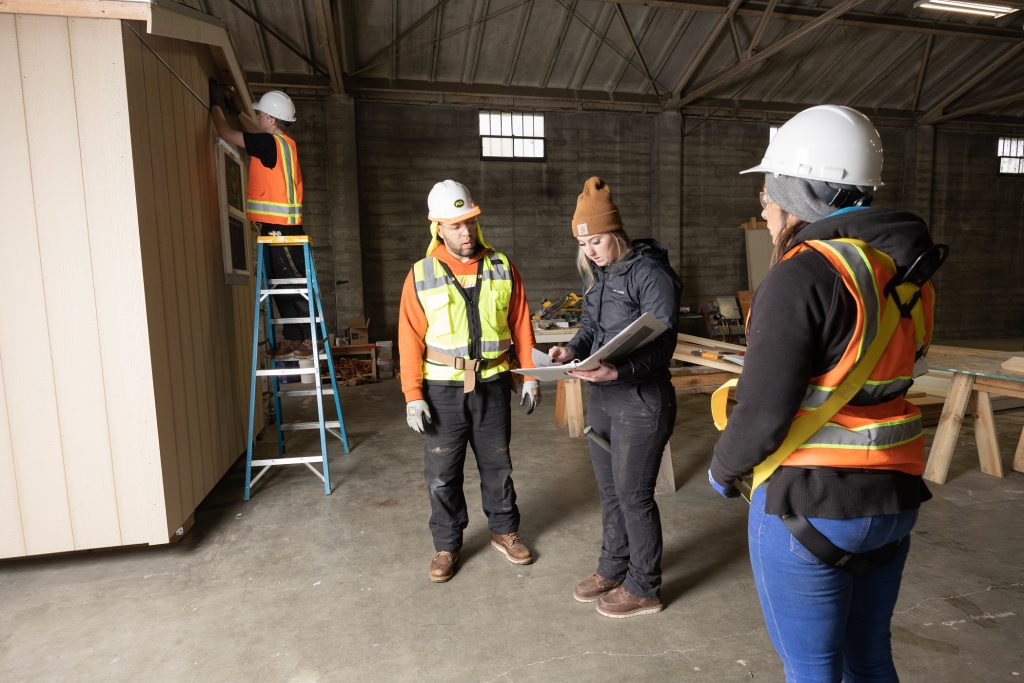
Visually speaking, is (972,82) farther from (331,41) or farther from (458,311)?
(458,311)

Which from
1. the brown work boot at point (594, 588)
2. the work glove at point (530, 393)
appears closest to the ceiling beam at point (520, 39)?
the work glove at point (530, 393)

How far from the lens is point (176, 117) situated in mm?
3488

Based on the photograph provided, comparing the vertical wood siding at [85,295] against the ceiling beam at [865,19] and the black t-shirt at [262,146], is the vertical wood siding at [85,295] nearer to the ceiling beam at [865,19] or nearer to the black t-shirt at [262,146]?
the black t-shirt at [262,146]

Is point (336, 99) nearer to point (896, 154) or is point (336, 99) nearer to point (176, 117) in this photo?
point (176, 117)

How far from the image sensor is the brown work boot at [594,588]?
2.72m

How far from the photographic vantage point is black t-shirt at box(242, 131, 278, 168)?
13.1 ft

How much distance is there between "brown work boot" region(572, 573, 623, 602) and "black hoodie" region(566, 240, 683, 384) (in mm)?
1002

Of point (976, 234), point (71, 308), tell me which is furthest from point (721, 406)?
point (976, 234)

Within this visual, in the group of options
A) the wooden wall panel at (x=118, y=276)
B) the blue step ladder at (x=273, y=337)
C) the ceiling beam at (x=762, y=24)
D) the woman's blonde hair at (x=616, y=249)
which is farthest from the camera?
the ceiling beam at (x=762, y=24)

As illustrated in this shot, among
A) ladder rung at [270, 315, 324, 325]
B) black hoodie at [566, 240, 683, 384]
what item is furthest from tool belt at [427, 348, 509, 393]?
ladder rung at [270, 315, 324, 325]

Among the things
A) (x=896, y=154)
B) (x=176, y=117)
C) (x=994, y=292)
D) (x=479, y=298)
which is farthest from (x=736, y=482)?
(x=994, y=292)

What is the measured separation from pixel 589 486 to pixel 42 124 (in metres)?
3.80

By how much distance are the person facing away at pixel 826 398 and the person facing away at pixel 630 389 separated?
107 centimetres

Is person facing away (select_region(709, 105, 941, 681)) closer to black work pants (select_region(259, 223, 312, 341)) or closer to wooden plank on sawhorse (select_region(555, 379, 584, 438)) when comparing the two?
black work pants (select_region(259, 223, 312, 341))
